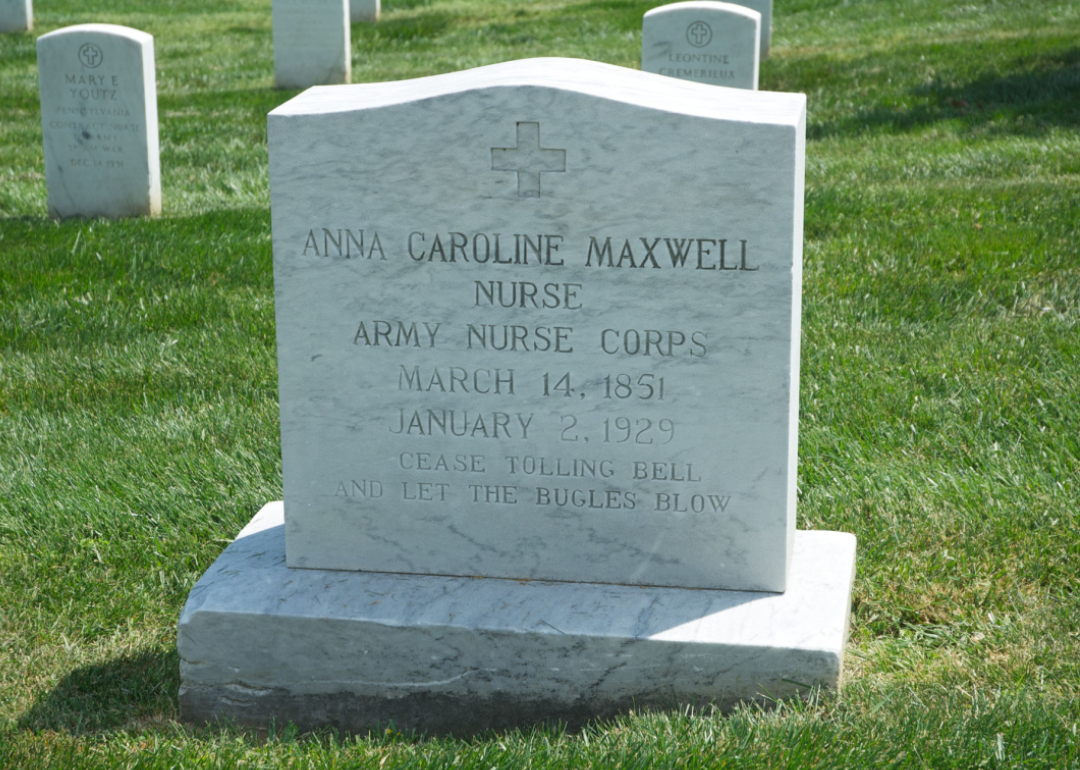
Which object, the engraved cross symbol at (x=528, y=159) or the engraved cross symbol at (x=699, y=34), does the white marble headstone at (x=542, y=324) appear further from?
the engraved cross symbol at (x=699, y=34)

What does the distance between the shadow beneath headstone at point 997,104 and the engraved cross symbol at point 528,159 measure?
25.9 ft

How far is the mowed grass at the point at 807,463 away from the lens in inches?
99.6

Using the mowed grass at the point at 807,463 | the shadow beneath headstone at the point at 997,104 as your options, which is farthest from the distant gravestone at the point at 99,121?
the shadow beneath headstone at the point at 997,104

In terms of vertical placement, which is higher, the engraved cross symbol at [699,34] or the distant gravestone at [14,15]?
the engraved cross symbol at [699,34]

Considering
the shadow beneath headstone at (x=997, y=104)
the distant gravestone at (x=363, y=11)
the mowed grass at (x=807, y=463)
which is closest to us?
the mowed grass at (x=807, y=463)

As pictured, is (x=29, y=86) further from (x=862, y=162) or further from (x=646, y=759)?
(x=646, y=759)

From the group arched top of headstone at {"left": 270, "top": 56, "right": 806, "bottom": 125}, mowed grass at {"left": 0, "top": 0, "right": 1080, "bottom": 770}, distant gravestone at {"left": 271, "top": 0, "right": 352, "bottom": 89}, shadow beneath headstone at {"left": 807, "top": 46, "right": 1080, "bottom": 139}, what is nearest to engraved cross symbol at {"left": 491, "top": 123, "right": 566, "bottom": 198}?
arched top of headstone at {"left": 270, "top": 56, "right": 806, "bottom": 125}

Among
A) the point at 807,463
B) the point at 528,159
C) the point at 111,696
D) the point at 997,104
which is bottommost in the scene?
the point at 111,696

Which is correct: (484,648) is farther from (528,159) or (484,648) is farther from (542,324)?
(528,159)

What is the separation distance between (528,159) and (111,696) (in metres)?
1.65

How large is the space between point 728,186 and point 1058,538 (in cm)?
146

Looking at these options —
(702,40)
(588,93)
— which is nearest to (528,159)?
(588,93)

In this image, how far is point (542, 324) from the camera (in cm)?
282

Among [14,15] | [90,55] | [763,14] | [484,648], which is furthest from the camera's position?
[14,15]
